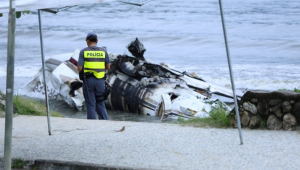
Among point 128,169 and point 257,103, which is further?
point 257,103

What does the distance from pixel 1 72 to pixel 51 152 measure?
14792 millimetres

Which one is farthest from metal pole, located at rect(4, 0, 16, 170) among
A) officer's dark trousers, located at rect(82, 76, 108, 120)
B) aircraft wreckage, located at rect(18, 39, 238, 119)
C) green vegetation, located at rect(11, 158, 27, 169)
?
aircraft wreckage, located at rect(18, 39, 238, 119)

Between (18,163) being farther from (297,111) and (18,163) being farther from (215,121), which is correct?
(297,111)

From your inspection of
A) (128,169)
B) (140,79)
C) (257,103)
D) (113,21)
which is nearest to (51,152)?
(128,169)

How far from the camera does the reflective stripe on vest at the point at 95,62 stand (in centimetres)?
991

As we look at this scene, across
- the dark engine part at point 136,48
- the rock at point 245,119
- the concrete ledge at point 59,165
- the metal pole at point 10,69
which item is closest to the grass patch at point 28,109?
the dark engine part at point 136,48

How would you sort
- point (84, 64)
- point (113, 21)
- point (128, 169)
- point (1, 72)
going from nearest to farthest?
point (128, 169) < point (84, 64) < point (1, 72) < point (113, 21)

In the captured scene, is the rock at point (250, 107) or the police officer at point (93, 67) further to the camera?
the police officer at point (93, 67)

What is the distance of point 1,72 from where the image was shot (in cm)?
2119

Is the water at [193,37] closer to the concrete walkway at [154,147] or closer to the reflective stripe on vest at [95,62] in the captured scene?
the reflective stripe on vest at [95,62]

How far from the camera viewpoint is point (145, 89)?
43.1 ft

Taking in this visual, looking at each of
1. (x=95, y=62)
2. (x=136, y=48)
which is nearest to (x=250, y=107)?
(x=95, y=62)

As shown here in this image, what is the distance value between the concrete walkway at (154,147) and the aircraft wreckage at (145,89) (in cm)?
331

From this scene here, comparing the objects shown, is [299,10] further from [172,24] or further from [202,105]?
[202,105]
